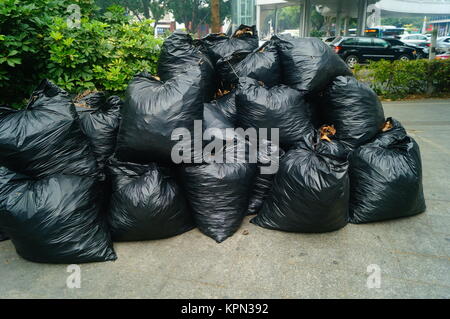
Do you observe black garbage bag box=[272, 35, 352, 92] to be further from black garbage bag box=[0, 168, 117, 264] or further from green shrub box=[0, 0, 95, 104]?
green shrub box=[0, 0, 95, 104]

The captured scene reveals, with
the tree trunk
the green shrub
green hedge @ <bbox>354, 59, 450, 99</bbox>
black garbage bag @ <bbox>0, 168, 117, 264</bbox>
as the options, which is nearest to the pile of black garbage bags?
black garbage bag @ <bbox>0, 168, 117, 264</bbox>

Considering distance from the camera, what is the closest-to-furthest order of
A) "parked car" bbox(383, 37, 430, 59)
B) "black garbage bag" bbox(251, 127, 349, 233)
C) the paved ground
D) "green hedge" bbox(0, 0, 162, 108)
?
the paved ground, "black garbage bag" bbox(251, 127, 349, 233), "green hedge" bbox(0, 0, 162, 108), "parked car" bbox(383, 37, 430, 59)

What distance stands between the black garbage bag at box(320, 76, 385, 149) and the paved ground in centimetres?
72

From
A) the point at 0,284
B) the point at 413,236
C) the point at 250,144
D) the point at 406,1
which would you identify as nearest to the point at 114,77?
the point at 250,144

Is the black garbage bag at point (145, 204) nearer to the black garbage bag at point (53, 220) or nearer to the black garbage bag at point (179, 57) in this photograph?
the black garbage bag at point (53, 220)

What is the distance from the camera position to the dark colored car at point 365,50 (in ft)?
49.0

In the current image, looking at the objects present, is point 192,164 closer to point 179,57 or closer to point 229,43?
point 179,57

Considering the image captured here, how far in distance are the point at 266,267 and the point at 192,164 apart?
2.77 ft

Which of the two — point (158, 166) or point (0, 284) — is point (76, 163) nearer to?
point (158, 166)

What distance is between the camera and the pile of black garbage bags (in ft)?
6.91

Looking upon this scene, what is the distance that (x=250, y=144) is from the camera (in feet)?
8.51

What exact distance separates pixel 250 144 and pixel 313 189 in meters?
0.62

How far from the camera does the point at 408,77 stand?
7.77 metres
